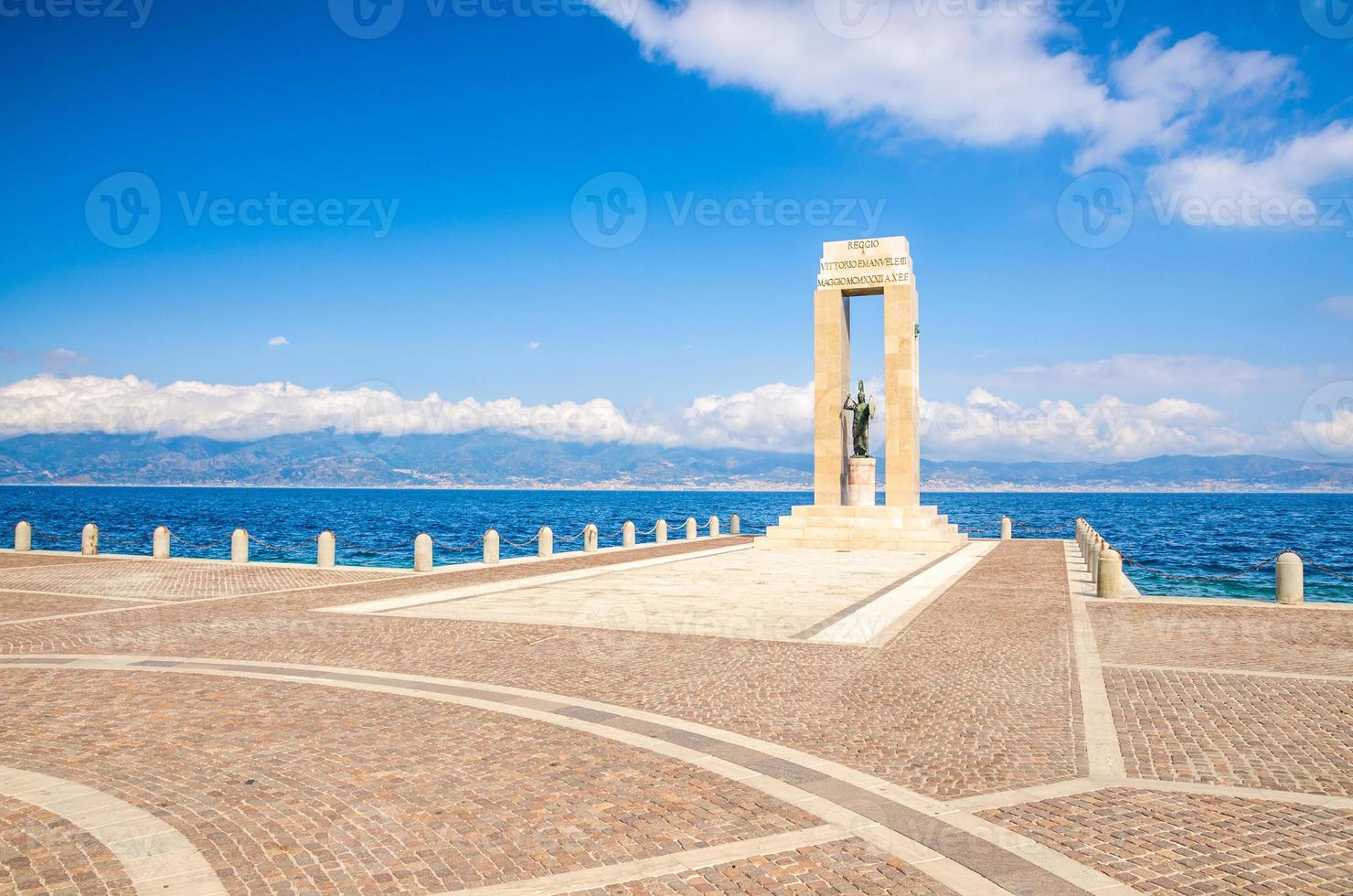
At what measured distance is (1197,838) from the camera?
5.33 metres

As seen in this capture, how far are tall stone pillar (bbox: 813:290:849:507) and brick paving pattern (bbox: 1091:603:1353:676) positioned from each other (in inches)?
691

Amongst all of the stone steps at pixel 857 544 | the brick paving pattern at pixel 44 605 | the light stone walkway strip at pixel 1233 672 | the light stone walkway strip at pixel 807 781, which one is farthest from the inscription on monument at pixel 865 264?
the light stone walkway strip at pixel 807 781

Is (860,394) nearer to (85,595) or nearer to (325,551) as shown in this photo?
(325,551)

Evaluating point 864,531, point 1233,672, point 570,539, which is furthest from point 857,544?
point 1233,672

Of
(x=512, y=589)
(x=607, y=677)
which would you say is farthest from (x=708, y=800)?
(x=512, y=589)

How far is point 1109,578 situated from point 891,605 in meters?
4.80

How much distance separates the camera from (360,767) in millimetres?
6621

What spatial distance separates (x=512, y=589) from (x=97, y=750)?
11380mm

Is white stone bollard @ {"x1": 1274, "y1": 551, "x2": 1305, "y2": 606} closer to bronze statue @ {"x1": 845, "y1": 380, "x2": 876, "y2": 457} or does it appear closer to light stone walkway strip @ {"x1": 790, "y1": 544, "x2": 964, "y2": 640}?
light stone walkway strip @ {"x1": 790, "y1": 544, "x2": 964, "y2": 640}

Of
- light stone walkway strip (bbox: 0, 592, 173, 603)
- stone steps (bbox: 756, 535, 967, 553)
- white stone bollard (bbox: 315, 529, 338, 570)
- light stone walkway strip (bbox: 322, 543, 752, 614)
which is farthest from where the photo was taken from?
stone steps (bbox: 756, 535, 967, 553)

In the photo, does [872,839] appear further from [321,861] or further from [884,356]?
[884,356]

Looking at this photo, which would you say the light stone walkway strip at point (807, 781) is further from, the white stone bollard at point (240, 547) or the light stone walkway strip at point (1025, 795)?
the white stone bollard at point (240, 547)

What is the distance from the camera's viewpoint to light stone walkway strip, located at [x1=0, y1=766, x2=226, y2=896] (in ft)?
15.4

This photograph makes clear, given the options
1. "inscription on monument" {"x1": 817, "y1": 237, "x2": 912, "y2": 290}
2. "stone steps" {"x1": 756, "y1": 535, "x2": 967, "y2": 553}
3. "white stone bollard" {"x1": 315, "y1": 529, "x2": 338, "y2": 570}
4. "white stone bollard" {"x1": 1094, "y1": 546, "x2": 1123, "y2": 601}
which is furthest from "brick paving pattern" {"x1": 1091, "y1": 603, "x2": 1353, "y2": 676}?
"inscription on monument" {"x1": 817, "y1": 237, "x2": 912, "y2": 290}
